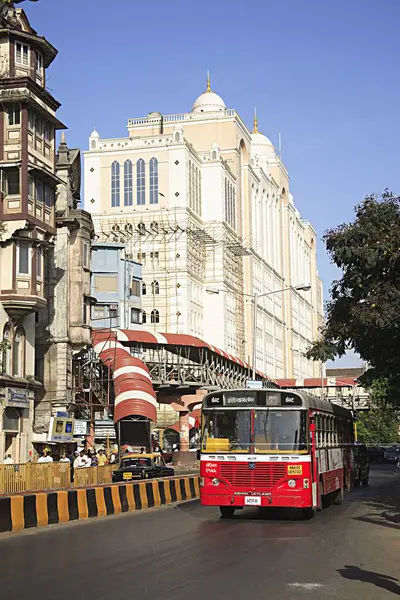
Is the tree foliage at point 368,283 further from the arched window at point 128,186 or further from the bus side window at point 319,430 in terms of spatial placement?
the arched window at point 128,186

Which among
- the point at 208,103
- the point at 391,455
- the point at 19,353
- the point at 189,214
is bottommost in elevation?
the point at 391,455

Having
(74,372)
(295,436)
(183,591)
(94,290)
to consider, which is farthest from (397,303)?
(94,290)

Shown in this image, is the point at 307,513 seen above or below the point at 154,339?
below

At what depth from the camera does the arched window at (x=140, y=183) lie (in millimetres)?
95438

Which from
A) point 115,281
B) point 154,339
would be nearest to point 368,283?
point 154,339

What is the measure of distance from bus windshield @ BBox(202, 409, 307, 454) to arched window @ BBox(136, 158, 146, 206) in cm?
7612

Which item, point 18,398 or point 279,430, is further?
point 18,398

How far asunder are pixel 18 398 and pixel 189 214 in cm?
5411

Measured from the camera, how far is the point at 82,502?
868 inches

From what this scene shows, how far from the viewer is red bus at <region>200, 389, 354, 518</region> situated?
20.0 m

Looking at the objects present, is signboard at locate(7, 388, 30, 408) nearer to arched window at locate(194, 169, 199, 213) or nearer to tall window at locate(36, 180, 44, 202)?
tall window at locate(36, 180, 44, 202)

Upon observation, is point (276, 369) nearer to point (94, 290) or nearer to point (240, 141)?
point (240, 141)

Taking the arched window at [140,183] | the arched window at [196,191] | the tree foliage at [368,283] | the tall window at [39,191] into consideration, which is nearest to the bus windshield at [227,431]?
the tree foliage at [368,283]

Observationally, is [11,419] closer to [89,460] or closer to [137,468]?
[89,460]
